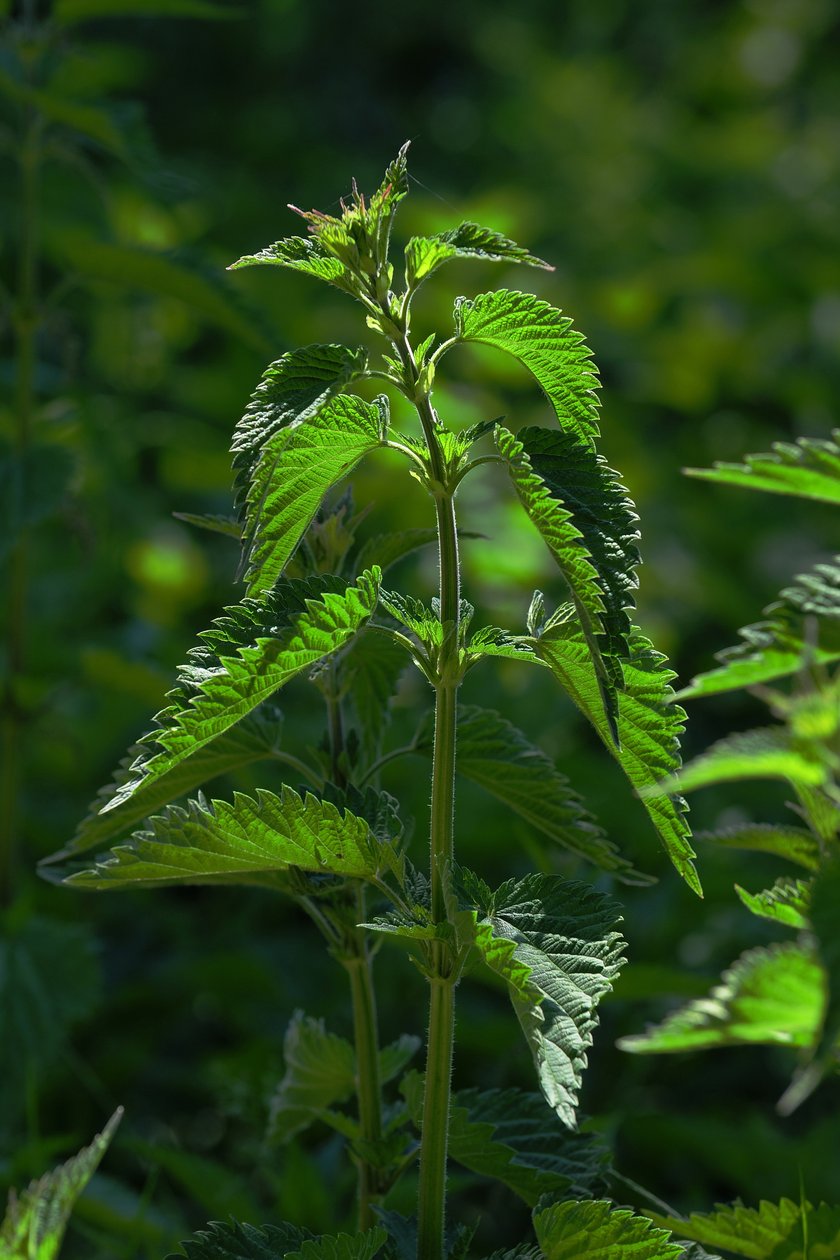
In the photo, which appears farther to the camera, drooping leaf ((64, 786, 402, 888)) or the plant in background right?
drooping leaf ((64, 786, 402, 888))

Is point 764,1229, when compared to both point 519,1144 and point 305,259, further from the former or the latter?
point 305,259

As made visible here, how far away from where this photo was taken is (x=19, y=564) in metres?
1.59

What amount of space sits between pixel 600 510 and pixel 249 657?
0.20 metres

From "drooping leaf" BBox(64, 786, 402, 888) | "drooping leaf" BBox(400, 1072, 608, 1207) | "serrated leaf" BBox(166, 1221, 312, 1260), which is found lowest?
"serrated leaf" BBox(166, 1221, 312, 1260)

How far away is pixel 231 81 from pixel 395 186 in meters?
4.03

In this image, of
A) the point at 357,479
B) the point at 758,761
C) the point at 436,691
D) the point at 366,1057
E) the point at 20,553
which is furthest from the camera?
the point at 357,479

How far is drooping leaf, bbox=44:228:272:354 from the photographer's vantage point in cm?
147

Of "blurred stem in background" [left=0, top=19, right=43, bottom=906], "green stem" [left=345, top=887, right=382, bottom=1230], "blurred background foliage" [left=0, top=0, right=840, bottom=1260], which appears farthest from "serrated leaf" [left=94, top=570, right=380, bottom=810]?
"blurred stem in background" [left=0, top=19, right=43, bottom=906]

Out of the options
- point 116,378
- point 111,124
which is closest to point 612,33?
point 116,378

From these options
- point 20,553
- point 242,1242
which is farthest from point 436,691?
point 20,553

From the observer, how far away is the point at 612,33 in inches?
215

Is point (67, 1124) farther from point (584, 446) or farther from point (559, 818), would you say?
point (584, 446)

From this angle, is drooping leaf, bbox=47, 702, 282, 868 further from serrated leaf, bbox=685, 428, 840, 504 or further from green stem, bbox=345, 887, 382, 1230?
serrated leaf, bbox=685, 428, 840, 504

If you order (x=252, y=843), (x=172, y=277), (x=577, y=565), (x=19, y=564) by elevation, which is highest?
(x=172, y=277)
